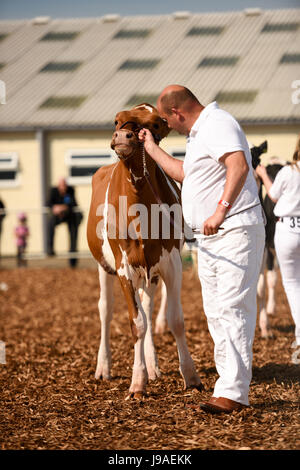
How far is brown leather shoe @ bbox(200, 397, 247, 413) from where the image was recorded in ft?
15.4

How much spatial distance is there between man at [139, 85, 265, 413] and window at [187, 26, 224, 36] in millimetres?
15457

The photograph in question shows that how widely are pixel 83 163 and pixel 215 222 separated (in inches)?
638

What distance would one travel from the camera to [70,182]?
67.1 ft

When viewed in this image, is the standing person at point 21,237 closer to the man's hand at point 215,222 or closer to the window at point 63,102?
the window at point 63,102

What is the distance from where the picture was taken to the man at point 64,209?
1627cm

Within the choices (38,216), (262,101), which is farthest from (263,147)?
(262,101)

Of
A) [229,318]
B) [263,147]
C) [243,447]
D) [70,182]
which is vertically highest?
[70,182]

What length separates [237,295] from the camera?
4.72m

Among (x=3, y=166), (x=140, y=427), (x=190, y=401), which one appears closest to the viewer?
(x=140, y=427)

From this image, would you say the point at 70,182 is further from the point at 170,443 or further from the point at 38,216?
the point at 170,443

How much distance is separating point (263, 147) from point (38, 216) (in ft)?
35.9

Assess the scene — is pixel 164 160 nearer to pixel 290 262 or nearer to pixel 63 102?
pixel 290 262

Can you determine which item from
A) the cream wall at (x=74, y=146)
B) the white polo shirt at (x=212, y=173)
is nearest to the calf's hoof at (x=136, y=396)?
Result: the white polo shirt at (x=212, y=173)

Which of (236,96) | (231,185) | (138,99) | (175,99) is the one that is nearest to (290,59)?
(236,96)
